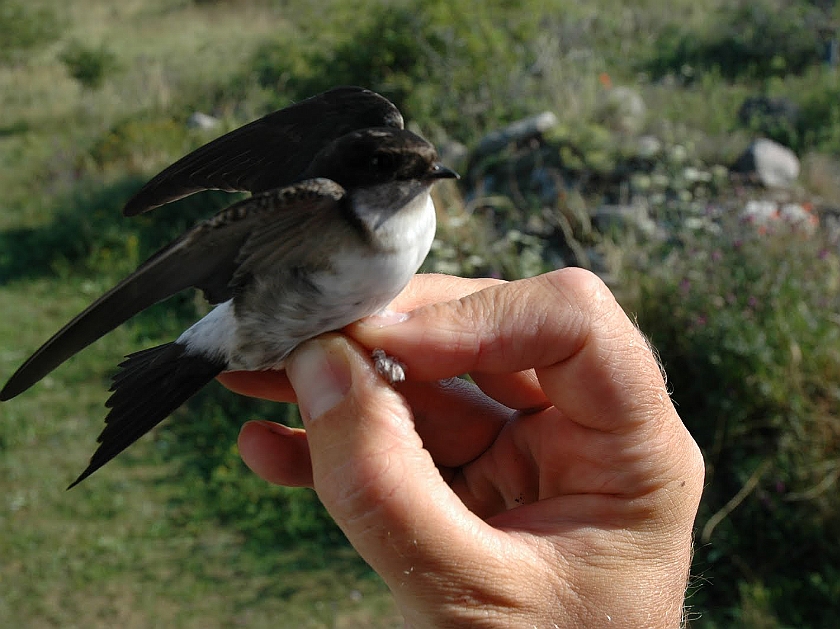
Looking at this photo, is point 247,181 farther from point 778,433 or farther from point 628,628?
point 778,433

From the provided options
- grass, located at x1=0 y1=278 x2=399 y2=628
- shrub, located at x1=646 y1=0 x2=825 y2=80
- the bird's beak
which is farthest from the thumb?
shrub, located at x1=646 y1=0 x2=825 y2=80

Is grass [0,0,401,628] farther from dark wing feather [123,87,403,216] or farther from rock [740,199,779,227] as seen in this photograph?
rock [740,199,779,227]

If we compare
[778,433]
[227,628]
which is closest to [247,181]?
[227,628]

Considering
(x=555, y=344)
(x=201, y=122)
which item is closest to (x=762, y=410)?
(x=555, y=344)

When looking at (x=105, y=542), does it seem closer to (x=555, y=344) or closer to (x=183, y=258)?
(x=183, y=258)

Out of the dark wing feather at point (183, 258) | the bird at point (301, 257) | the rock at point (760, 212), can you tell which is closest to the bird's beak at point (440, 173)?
the bird at point (301, 257)

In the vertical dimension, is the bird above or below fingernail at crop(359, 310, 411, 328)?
above
